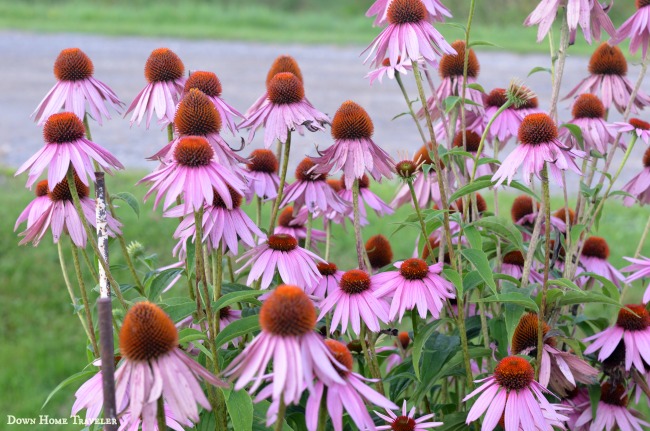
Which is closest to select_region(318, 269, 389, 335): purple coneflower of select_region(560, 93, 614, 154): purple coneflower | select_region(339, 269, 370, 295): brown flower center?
select_region(339, 269, 370, 295): brown flower center

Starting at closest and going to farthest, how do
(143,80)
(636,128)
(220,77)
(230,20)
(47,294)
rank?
(636,128) < (47,294) < (220,77) < (143,80) < (230,20)

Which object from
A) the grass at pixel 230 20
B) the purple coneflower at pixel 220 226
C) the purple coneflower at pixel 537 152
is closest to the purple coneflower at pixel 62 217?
the purple coneflower at pixel 220 226

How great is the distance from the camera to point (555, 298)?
1187mm

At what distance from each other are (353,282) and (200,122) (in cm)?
30

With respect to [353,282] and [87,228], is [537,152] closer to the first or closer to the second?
[353,282]

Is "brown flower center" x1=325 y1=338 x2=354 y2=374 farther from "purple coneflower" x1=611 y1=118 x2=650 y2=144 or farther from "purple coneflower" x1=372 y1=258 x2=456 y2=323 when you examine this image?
"purple coneflower" x1=611 y1=118 x2=650 y2=144

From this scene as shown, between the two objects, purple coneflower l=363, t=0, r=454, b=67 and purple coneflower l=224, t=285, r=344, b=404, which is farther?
purple coneflower l=363, t=0, r=454, b=67

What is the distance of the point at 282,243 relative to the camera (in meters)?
1.18

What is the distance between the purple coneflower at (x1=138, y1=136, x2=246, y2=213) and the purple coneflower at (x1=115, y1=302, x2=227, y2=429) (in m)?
0.20

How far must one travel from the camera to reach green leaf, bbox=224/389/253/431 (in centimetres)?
96

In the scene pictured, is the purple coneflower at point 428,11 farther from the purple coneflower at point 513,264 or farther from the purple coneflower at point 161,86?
the purple coneflower at point 513,264

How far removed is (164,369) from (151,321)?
50mm

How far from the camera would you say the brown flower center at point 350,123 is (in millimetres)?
1203

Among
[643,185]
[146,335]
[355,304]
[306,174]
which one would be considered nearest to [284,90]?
[306,174]
